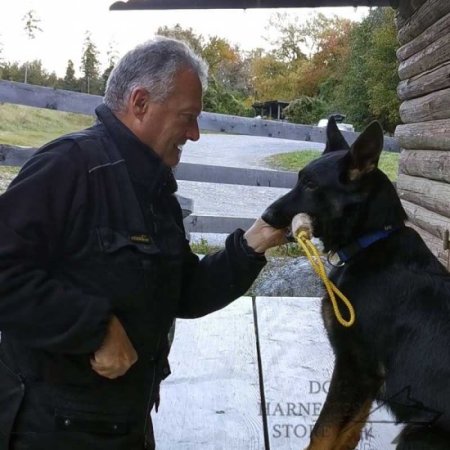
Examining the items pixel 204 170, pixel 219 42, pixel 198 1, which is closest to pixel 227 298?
pixel 198 1

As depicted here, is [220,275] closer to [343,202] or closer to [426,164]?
[343,202]

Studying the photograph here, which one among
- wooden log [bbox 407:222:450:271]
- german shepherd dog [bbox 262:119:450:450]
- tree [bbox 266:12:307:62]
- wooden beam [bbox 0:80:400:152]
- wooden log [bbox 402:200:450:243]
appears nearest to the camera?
german shepherd dog [bbox 262:119:450:450]

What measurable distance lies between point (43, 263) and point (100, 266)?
0.49ft

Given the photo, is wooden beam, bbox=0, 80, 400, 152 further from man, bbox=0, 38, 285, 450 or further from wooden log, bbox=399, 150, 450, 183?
man, bbox=0, 38, 285, 450

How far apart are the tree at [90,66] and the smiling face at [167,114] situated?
17433 mm

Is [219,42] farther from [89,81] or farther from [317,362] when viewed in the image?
[317,362]

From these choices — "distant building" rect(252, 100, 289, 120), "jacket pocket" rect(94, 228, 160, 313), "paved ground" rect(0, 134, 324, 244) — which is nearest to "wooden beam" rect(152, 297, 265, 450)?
"jacket pocket" rect(94, 228, 160, 313)

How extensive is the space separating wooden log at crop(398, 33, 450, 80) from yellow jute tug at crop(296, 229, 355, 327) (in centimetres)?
308

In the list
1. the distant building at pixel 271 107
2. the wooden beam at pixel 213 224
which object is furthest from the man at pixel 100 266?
the distant building at pixel 271 107

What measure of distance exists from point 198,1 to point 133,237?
11.7 feet

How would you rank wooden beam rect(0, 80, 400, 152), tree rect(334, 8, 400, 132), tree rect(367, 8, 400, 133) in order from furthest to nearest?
tree rect(334, 8, 400, 132) → tree rect(367, 8, 400, 133) → wooden beam rect(0, 80, 400, 152)

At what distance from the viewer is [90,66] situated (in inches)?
747

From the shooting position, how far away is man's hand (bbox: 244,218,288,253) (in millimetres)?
2062

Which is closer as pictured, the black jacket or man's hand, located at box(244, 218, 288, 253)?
the black jacket
